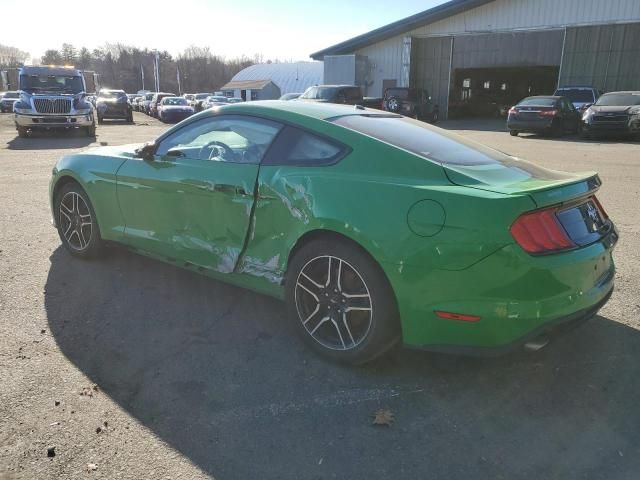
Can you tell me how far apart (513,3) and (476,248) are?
28859mm

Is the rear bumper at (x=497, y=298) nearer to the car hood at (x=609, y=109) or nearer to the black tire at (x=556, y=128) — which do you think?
the car hood at (x=609, y=109)

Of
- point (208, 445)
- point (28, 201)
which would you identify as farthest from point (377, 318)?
point (28, 201)

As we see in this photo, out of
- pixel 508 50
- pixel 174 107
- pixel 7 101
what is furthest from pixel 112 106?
pixel 508 50

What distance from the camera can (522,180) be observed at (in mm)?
2982

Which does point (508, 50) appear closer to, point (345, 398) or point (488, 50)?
point (488, 50)

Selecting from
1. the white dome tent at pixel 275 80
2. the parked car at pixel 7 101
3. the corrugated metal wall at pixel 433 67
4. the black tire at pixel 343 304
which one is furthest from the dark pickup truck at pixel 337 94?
the white dome tent at pixel 275 80

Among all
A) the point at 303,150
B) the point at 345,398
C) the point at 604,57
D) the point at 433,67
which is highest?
the point at 604,57

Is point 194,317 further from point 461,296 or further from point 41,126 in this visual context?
point 41,126

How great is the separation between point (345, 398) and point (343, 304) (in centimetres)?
54

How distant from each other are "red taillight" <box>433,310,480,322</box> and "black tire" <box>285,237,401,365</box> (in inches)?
10.9

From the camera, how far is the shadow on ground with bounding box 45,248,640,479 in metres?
2.38

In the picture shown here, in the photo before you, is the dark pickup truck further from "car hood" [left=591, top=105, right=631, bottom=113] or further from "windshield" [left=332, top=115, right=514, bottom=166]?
"windshield" [left=332, top=115, right=514, bottom=166]

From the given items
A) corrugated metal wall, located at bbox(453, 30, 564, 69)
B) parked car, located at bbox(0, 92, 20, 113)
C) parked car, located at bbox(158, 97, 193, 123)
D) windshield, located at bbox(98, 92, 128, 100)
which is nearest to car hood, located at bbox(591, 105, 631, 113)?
corrugated metal wall, located at bbox(453, 30, 564, 69)

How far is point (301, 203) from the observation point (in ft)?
10.3
